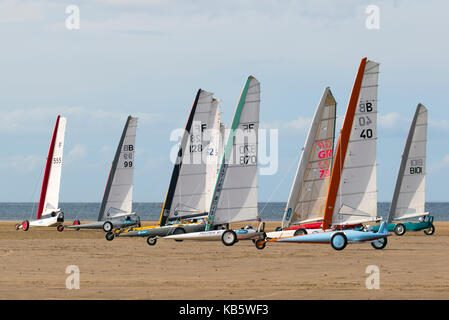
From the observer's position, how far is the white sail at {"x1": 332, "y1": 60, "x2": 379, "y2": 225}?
3062cm

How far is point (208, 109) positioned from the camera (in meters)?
39.7

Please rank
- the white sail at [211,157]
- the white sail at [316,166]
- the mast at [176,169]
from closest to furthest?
1. the white sail at [316,166]
2. the mast at [176,169]
3. the white sail at [211,157]

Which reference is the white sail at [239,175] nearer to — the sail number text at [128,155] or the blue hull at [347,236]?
the blue hull at [347,236]

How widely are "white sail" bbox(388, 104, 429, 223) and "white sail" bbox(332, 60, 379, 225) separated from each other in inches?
670

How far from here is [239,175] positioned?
33.9m

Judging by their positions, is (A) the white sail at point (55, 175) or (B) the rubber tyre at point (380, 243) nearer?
(B) the rubber tyre at point (380, 243)

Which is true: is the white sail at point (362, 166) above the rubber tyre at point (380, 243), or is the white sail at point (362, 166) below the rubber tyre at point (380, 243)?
above

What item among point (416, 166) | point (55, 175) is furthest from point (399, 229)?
point (55, 175)

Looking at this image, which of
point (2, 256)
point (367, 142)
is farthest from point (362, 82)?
point (2, 256)

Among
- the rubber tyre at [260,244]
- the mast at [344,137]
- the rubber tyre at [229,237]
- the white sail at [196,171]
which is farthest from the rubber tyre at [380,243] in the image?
the white sail at [196,171]

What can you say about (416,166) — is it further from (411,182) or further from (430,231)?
(430,231)

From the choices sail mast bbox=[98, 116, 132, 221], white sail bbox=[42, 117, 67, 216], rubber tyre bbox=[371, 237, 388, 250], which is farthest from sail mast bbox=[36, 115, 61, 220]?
rubber tyre bbox=[371, 237, 388, 250]

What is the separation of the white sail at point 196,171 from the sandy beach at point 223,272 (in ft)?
17.2

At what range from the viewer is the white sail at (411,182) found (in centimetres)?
4697
